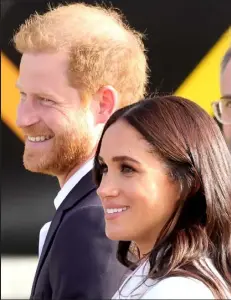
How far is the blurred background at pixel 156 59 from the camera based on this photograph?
4.50m

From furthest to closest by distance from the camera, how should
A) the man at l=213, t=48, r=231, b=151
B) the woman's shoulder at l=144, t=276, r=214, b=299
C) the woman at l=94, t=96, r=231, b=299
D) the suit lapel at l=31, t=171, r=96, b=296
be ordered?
the man at l=213, t=48, r=231, b=151 < the suit lapel at l=31, t=171, r=96, b=296 < the woman at l=94, t=96, r=231, b=299 < the woman's shoulder at l=144, t=276, r=214, b=299

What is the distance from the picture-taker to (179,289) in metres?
1.44

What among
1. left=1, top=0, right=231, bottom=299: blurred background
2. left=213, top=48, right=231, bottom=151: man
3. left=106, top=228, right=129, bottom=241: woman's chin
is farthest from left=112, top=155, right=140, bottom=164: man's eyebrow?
left=1, top=0, right=231, bottom=299: blurred background

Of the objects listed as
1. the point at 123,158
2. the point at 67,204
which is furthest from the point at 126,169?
the point at 67,204

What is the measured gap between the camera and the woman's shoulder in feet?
4.71

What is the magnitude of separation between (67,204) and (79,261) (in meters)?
0.20

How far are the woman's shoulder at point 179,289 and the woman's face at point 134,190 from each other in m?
0.18

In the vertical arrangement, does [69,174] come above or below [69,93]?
below

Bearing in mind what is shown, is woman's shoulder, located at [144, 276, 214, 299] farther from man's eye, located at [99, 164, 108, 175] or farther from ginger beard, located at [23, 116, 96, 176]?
ginger beard, located at [23, 116, 96, 176]

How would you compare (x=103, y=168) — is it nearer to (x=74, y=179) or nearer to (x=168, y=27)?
(x=74, y=179)

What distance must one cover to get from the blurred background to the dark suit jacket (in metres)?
2.53

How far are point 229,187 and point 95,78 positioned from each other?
1.99 feet

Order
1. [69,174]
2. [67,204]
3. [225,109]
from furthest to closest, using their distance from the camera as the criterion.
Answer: [225,109], [69,174], [67,204]

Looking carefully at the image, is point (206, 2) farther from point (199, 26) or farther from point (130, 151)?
point (130, 151)
